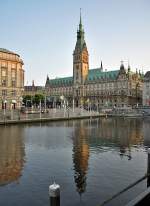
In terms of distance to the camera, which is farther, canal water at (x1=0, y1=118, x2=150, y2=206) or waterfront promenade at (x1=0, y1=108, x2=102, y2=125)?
waterfront promenade at (x1=0, y1=108, x2=102, y2=125)

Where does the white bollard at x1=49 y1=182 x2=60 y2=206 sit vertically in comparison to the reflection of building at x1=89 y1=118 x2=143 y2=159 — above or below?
above

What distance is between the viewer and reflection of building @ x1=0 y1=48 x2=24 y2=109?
104m

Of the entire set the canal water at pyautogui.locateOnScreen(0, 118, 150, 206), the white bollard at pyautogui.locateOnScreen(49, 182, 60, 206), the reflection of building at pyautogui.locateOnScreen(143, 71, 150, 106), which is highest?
the reflection of building at pyautogui.locateOnScreen(143, 71, 150, 106)

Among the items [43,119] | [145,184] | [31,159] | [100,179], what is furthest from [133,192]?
[43,119]

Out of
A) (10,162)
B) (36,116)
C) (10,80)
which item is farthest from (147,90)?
(10,162)

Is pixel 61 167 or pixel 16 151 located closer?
pixel 61 167

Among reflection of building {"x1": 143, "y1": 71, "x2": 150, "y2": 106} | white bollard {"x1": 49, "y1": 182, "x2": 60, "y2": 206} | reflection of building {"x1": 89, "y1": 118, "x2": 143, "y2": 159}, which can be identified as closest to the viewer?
white bollard {"x1": 49, "y1": 182, "x2": 60, "y2": 206}

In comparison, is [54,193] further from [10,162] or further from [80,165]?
[10,162]

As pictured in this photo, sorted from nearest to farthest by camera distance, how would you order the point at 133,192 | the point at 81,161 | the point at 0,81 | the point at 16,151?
the point at 133,192
the point at 81,161
the point at 16,151
the point at 0,81

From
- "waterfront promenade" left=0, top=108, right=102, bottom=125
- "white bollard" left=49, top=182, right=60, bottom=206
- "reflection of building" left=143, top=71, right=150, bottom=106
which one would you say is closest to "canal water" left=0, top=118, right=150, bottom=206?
"white bollard" left=49, top=182, right=60, bottom=206

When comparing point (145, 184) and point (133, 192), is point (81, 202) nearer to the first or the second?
point (133, 192)

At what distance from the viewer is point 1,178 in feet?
72.0

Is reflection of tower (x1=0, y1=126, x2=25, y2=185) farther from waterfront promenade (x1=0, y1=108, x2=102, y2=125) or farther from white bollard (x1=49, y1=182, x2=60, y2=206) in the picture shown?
waterfront promenade (x1=0, y1=108, x2=102, y2=125)

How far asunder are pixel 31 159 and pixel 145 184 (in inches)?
496
